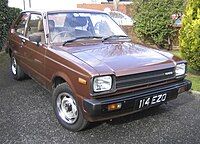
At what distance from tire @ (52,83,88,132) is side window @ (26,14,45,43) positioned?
41.2 inches

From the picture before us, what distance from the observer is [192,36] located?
280 inches

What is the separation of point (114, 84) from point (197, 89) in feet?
9.77

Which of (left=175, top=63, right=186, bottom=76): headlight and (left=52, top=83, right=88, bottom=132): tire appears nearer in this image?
(left=52, top=83, right=88, bottom=132): tire

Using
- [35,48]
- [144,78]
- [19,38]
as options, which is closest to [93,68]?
[144,78]

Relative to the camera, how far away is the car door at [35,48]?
5.08m

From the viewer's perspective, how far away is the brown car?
3.88m

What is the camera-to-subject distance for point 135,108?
4.06 metres

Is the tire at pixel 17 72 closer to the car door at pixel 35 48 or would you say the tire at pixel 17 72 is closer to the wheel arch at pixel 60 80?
the car door at pixel 35 48

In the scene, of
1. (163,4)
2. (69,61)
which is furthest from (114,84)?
(163,4)

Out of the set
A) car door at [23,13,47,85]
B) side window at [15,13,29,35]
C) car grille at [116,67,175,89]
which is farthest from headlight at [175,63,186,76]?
side window at [15,13,29,35]

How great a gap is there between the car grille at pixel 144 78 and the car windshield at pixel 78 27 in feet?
4.43

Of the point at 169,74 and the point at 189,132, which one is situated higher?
the point at 169,74

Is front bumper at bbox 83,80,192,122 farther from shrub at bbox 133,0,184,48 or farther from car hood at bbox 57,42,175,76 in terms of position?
shrub at bbox 133,0,184,48

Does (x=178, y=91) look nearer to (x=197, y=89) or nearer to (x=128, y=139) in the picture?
(x=128, y=139)
